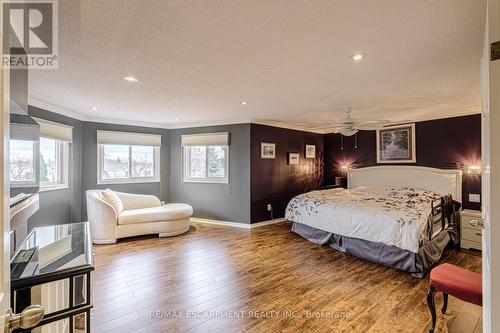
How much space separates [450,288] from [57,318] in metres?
2.55

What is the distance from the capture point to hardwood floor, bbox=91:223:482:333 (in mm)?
2146

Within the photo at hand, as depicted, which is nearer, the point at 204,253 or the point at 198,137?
the point at 204,253

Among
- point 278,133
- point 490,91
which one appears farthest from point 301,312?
point 278,133

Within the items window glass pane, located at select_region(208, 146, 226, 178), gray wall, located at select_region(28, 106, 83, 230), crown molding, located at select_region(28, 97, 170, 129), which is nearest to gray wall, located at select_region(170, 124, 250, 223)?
window glass pane, located at select_region(208, 146, 226, 178)

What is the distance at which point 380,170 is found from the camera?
19.2 feet

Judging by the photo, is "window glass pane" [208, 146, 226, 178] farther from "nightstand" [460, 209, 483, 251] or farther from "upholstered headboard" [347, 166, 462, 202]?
"nightstand" [460, 209, 483, 251]

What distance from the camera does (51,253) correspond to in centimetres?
133

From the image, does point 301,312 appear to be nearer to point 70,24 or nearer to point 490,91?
point 490,91

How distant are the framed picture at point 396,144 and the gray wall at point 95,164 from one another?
5.23 meters

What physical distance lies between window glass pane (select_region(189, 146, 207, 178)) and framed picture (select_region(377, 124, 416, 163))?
421 cm

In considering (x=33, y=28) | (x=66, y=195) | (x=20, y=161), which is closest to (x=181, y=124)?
(x=66, y=195)

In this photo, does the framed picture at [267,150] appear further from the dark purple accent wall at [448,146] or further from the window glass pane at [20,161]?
the window glass pane at [20,161]

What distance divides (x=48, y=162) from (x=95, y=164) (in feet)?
3.04

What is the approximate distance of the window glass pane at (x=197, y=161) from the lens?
19.8 ft
